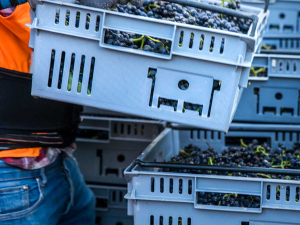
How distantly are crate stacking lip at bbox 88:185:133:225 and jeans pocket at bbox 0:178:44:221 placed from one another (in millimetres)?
738

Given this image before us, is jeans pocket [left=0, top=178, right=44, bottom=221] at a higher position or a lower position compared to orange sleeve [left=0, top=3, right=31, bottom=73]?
lower

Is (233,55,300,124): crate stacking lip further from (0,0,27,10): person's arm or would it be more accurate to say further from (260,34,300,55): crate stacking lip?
(0,0,27,10): person's arm

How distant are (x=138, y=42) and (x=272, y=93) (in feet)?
3.18

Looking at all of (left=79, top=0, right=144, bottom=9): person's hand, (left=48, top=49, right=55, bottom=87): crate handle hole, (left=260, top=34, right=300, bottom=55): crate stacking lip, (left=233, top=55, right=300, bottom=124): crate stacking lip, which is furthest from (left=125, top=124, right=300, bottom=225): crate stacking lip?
(left=260, top=34, right=300, bottom=55): crate stacking lip

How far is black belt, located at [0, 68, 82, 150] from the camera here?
4.23 ft

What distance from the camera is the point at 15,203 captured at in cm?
129

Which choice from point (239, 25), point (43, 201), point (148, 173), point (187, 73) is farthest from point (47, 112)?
point (239, 25)

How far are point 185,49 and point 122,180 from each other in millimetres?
1150

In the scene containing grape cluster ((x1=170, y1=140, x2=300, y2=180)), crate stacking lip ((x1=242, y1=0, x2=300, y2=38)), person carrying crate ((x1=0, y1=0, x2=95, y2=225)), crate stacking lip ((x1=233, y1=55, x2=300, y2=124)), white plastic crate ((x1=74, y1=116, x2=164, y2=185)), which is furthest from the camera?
crate stacking lip ((x1=242, y1=0, x2=300, y2=38))

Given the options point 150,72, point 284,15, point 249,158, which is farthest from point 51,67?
point 284,15

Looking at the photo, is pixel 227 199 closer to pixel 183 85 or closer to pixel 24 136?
pixel 183 85

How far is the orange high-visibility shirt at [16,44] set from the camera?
1229 millimetres

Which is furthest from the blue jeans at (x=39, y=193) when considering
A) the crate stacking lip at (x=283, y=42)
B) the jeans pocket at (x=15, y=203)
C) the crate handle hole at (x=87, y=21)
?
the crate stacking lip at (x=283, y=42)

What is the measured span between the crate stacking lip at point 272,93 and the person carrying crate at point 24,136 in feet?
2.74
